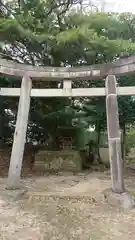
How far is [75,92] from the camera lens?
5.75 m

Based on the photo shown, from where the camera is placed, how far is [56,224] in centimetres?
422

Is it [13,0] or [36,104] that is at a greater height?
[13,0]

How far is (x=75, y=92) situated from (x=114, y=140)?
4.67 ft

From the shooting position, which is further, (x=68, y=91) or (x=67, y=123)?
(x=67, y=123)

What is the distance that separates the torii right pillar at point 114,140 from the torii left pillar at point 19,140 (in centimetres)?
189

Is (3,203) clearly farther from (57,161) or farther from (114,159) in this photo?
(57,161)

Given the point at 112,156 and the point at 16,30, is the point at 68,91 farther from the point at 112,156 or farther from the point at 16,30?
the point at 16,30

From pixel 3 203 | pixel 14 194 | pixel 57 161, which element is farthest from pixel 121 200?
pixel 57 161

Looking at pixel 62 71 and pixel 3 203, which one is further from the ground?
pixel 62 71

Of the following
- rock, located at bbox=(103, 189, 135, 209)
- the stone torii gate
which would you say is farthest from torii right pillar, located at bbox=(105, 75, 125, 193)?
rock, located at bbox=(103, 189, 135, 209)

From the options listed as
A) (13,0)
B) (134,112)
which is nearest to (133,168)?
(134,112)

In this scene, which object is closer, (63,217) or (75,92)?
(63,217)

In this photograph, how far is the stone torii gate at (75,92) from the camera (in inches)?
208

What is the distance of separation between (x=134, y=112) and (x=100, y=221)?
19.0 feet
